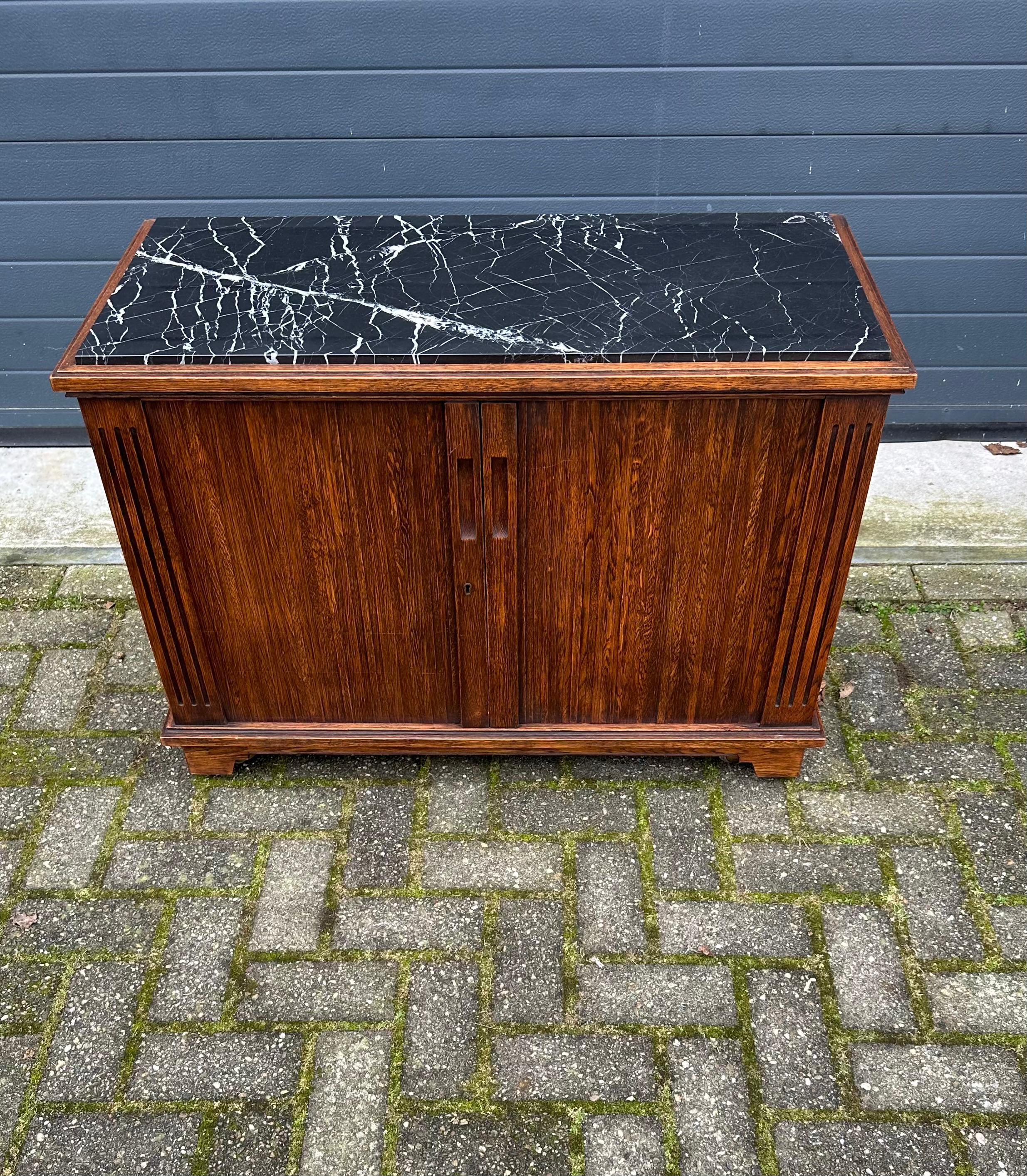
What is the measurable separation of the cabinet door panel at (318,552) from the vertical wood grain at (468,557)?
0.03m

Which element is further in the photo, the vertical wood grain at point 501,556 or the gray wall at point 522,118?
the gray wall at point 522,118

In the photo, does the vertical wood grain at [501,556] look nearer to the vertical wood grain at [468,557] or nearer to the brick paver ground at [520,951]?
the vertical wood grain at [468,557]

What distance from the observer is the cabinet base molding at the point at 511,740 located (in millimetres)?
2861

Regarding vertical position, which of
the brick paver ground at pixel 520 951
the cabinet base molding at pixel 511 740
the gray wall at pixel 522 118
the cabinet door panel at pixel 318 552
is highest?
the gray wall at pixel 522 118

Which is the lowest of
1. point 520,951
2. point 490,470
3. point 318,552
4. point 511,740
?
point 520,951

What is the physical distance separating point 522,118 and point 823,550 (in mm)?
1810

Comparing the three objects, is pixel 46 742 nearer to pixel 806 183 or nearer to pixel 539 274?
pixel 539 274

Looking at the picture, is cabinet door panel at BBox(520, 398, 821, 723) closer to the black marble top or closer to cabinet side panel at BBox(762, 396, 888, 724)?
cabinet side panel at BBox(762, 396, 888, 724)

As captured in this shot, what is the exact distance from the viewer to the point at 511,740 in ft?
9.45

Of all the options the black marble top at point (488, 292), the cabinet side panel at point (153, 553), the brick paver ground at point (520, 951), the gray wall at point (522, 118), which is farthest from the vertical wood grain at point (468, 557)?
the gray wall at point (522, 118)

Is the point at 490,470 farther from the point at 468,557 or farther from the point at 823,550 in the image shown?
the point at 823,550

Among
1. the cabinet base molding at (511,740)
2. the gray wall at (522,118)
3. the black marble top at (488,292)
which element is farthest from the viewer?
the gray wall at (522,118)

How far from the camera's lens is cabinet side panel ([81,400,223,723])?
2361mm

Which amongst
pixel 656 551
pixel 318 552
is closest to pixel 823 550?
pixel 656 551
